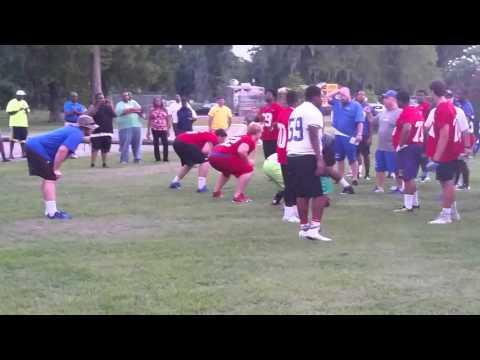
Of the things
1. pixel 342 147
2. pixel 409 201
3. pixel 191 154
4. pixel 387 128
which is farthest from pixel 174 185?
pixel 409 201

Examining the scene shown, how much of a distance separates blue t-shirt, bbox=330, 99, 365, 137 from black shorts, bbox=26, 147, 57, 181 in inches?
229

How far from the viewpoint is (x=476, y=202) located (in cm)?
1192

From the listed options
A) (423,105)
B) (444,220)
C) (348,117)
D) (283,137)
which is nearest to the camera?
(444,220)

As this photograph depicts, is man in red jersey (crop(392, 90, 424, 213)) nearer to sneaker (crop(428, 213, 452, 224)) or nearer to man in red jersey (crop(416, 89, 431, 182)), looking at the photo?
sneaker (crop(428, 213, 452, 224))

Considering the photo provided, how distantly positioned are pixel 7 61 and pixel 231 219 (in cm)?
4145

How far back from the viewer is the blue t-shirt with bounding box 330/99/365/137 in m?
13.3

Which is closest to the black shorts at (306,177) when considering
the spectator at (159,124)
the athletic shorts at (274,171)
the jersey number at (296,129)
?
the jersey number at (296,129)

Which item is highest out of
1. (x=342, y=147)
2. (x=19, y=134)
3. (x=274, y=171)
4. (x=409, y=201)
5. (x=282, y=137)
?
(x=282, y=137)

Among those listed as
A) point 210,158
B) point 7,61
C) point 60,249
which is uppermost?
point 7,61

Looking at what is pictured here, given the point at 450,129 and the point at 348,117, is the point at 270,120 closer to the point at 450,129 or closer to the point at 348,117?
the point at 348,117

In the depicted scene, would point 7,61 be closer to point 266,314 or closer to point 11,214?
point 11,214

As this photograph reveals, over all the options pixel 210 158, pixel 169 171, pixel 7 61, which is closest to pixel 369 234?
pixel 210 158

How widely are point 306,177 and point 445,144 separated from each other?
7.45 feet

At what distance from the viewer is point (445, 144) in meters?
9.52
